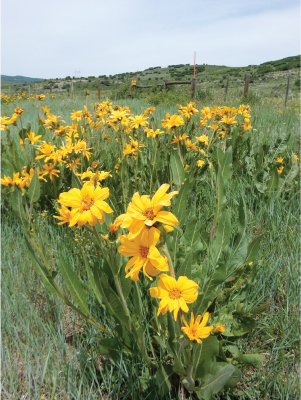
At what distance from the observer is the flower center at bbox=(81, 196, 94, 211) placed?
0.69m

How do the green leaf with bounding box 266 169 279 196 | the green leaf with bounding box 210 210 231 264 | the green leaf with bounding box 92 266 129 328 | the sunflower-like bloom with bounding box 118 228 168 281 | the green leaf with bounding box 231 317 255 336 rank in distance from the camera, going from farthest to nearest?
the green leaf with bounding box 266 169 279 196 < the green leaf with bounding box 210 210 231 264 < the green leaf with bounding box 231 317 255 336 < the green leaf with bounding box 92 266 129 328 < the sunflower-like bloom with bounding box 118 228 168 281

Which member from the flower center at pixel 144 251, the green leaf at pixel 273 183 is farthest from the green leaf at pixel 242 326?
the green leaf at pixel 273 183

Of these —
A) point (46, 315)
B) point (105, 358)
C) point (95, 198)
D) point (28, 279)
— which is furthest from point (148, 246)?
point (28, 279)

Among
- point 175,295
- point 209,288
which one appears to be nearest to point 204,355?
point 209,288

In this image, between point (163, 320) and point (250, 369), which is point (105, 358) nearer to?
point (163, 320)

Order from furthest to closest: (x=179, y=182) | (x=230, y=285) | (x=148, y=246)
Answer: (x=179, y=182)
(x=230, y=285)
(x=148, y=246)

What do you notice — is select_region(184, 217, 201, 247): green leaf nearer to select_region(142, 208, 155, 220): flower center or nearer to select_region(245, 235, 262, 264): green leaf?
select_region(245, 235, 262, 264): green leaf

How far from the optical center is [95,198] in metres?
0.70

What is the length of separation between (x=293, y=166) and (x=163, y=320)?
5.02 feet

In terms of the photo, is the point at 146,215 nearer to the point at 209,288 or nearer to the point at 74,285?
the point at 209,288

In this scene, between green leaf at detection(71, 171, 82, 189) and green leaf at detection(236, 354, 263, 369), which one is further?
green leaf at detection(71, 171, 82, 189)

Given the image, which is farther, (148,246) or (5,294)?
(5,294)

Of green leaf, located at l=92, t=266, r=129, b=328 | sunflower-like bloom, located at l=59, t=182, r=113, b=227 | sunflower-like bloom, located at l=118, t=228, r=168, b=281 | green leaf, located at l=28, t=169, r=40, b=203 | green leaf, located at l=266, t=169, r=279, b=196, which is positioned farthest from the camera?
green leaf, located at l=266, t=169, r=279, b=196

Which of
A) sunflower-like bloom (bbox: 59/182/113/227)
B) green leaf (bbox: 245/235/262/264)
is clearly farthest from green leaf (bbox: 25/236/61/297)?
green leaf (bbox: 245/235/262/264)
